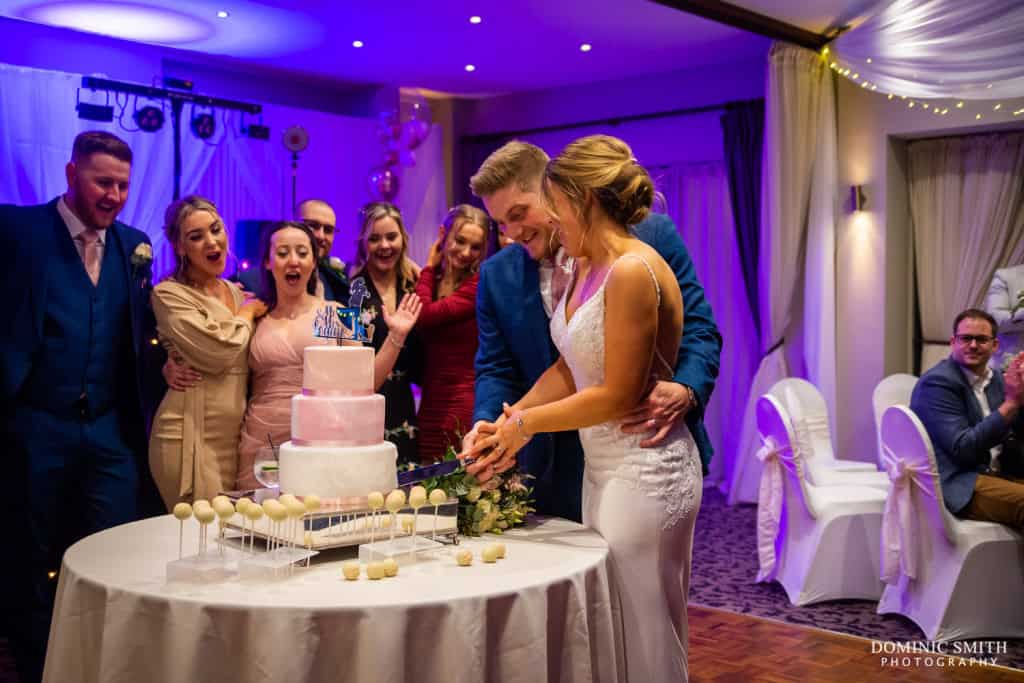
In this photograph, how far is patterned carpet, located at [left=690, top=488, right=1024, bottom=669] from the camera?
190 inches

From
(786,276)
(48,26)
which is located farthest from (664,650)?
(48,26)

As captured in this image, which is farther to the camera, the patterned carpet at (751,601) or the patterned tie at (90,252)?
the patterned carpet at (751,601)

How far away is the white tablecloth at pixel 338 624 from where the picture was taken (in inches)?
78.4

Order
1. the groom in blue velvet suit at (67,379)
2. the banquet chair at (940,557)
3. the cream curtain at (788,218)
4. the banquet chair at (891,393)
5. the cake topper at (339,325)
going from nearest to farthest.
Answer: the cake topper at (339,325)
the groom in blue velvet suit at (67,379)
the banquet chair at (940,557)
the banquet chair at (891,393)
the cream curtain at (788,218)

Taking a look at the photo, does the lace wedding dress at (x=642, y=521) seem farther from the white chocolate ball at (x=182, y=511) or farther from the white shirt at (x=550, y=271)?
the white chocolate ball at (x=182, y=511)

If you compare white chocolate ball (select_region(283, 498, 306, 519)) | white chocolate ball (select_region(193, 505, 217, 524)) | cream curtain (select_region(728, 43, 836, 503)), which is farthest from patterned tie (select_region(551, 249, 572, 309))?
cream curtain (select_region(728, 43, 836, 503))

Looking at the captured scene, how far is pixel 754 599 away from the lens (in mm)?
5383

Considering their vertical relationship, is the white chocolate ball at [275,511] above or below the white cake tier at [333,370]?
below

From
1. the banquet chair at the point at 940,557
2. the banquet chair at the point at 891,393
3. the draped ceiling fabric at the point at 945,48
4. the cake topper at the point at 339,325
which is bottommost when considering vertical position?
the banquet chair at the point at 940,557

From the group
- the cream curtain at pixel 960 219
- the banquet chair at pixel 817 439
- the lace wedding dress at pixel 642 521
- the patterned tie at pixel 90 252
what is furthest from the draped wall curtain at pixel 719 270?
the lace wedding dress at pixel 642 521

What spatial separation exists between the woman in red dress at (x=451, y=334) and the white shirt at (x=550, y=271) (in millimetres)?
1125

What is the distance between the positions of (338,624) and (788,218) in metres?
6.40

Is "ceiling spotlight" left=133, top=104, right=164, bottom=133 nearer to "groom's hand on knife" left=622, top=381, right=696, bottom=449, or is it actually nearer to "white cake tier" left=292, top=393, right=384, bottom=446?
"white cake tier" left=292, top=393, right=384, bottom=446

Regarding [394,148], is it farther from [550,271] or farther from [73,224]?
[550,271]
